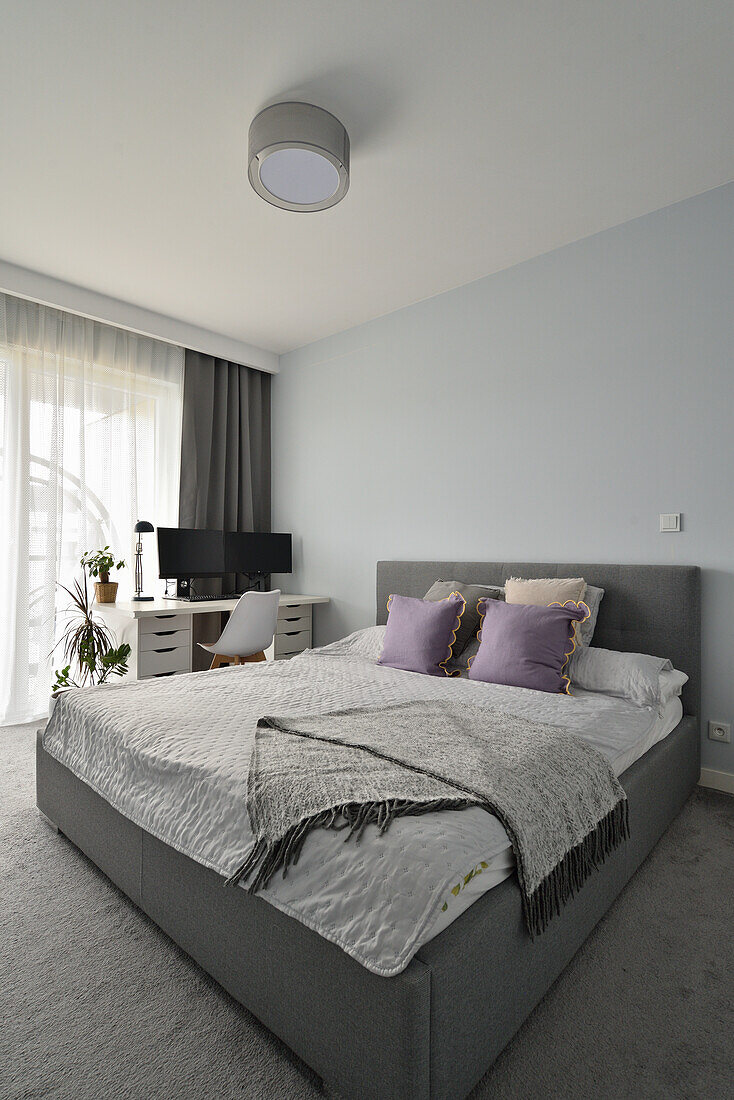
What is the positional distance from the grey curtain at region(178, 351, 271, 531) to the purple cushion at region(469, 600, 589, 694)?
2685 mm

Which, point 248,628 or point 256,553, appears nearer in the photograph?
point 248,628

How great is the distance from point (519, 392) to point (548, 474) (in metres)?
0.51

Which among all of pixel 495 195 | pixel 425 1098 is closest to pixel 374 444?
pixel 495 195

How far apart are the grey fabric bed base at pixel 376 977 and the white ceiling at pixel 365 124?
2.46 m

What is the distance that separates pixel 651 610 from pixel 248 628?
7.19 ft

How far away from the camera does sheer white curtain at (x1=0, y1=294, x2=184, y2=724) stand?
3688 mm

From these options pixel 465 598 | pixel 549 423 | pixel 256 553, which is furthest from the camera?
pixel 256 553

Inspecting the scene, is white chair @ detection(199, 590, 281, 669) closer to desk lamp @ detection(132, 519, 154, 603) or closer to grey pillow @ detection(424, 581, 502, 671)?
desk lamp @ detection(132, 519, 154, 603)

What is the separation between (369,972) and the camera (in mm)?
1076

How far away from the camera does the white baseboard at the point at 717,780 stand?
8.77 feet

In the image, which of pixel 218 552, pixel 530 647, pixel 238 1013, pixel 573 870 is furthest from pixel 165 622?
pixel 573 870

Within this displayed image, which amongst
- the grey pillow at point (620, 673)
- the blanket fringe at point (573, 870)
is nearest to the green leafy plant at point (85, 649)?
the grey pillow at point (620, 673)

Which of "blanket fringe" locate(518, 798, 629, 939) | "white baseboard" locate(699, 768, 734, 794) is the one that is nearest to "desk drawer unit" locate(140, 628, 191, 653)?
"blanket fringe" locate(518, 798, 629, 939)

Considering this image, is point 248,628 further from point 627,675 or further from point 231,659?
point 627,675
